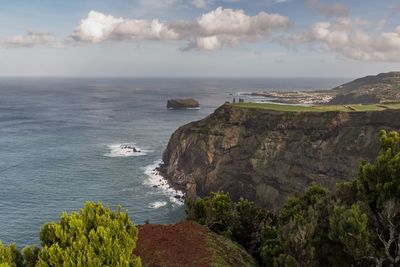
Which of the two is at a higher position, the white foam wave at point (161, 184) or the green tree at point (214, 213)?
the green tree at point (214, 213)

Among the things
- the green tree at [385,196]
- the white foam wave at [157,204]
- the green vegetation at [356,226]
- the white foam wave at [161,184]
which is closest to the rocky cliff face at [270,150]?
the white foam wave at [161,184]

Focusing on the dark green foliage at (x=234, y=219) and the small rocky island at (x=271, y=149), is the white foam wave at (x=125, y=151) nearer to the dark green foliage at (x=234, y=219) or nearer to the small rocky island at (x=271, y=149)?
the small rocky island at (x=271, y=149)

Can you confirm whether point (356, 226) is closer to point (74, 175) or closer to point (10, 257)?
point (10, 257)

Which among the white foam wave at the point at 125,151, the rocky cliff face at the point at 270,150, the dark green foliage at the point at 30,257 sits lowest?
the white foam wave at the point at 125,151

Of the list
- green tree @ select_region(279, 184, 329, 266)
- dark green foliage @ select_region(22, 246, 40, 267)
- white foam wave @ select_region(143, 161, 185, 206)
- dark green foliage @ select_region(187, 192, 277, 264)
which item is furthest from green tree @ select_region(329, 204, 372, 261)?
white foam wave @ select_region(143, 161, 185, 206)

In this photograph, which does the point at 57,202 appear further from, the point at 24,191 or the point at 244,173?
the point at 244,173

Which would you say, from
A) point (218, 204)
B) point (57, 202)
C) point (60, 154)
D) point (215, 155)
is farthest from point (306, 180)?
point (60, 154)

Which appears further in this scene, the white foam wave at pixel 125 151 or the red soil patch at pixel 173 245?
the white foam wave at pixel 125 151
